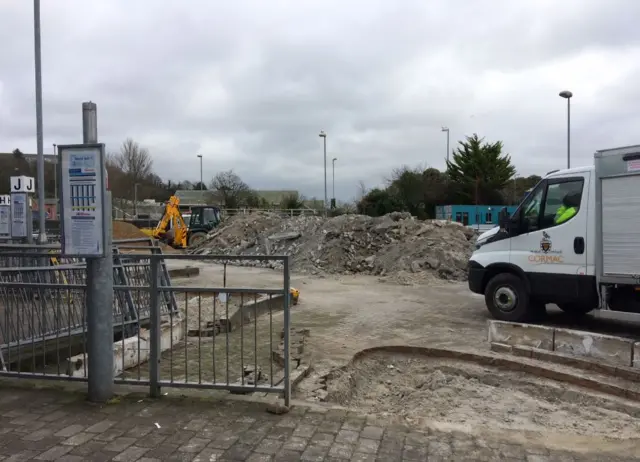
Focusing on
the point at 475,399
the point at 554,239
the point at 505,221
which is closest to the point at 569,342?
the point at 475,399

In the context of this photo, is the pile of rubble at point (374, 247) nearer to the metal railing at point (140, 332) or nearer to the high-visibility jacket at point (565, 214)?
the high-visibility jacket at point (565, 214)

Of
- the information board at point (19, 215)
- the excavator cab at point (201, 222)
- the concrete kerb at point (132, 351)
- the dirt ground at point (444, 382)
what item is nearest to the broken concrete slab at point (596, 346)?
the dirt ground at point (444, 382)

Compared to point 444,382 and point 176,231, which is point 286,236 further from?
point 444,382

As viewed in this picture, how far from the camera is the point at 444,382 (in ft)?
22.5

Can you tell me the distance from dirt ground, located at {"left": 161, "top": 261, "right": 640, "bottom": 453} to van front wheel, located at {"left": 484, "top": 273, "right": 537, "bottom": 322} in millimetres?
484

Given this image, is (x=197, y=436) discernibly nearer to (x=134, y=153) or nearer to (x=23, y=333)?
(x=23, y=333)

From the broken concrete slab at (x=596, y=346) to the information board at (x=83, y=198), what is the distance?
6.21m

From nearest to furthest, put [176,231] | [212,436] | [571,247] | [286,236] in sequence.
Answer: [212,436], [571,247], [286,236], [176,231]

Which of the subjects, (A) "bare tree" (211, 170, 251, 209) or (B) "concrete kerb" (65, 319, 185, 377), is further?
(A) "bare tree" (211, 170, 251, 209)

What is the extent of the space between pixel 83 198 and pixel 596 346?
6.60 meters

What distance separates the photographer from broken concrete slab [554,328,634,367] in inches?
266

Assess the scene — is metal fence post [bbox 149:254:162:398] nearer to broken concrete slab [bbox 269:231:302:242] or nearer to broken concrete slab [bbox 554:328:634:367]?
broken concrete slab [bbox 554:328:634:367]

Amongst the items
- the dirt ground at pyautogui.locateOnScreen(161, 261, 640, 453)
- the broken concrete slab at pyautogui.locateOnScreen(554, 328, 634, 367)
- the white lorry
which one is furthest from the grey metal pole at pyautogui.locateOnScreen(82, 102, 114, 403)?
the white lorry

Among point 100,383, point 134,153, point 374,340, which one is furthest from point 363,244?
point 134,153
